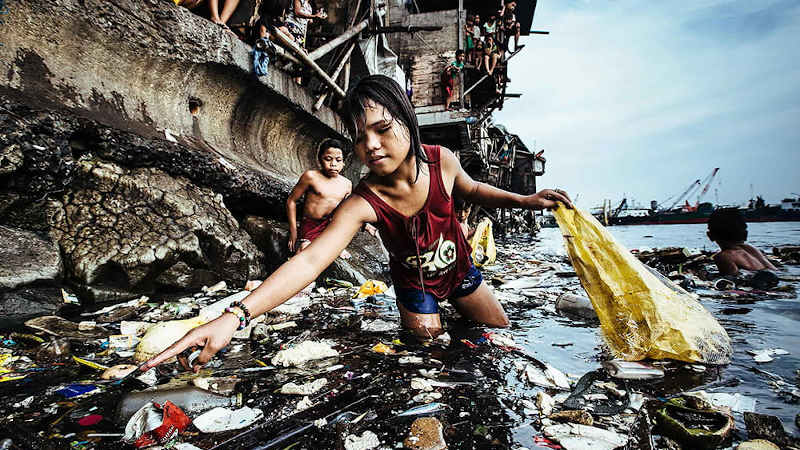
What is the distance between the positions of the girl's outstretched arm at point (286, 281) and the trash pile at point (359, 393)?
22 cm

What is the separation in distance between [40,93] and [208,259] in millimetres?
1934

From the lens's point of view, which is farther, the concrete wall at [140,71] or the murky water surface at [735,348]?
the concrete wall at [140,71]

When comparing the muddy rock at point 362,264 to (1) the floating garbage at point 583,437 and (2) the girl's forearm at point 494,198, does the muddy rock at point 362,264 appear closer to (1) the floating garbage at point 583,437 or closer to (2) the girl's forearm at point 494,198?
(2) the girl's forearm at point 494,198

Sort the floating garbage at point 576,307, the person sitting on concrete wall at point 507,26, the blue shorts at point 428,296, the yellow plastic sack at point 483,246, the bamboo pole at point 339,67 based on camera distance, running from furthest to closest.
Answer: the person sitting on concrete wall at point 507,26 < the bamboo pole at point 339,67 < the yellow plastic sack at point 483,246 < the floating garbage at point 576,307 < the blue shorts at point 428,296

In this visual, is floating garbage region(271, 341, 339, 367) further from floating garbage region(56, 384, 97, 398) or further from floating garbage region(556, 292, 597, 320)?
floating garbage region(556, 292, 597, 320)

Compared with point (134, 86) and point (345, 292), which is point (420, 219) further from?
point (134, 86)

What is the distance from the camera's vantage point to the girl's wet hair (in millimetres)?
1743

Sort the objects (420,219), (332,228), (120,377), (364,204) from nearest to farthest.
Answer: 1. (120,377)
2. (332,228)
3. (364,204)
4. (420,219)

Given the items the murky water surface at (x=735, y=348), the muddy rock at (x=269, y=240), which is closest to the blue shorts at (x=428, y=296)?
the murky water surface at (x=735, y=348)

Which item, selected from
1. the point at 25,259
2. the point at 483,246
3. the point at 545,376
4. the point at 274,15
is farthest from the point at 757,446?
the point at 274,15

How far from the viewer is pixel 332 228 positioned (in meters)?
1.83

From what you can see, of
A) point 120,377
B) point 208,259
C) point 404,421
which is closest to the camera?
point 404,421

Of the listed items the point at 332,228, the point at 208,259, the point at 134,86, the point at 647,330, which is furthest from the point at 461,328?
the point at 134,86

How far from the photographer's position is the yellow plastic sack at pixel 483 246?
257 inches
